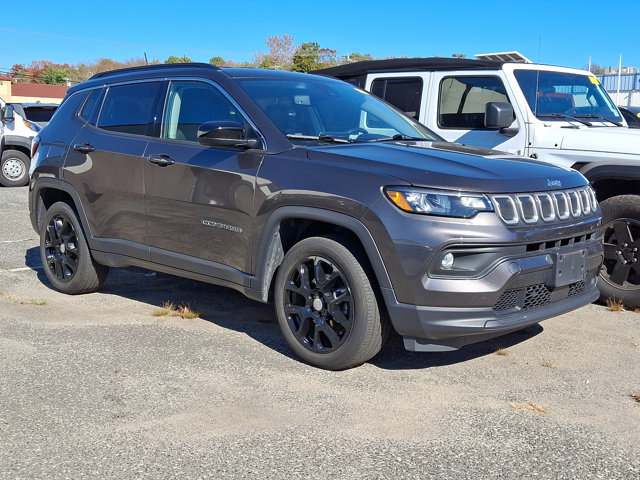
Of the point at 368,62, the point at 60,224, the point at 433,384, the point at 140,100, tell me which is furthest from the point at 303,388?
the point at 368,62

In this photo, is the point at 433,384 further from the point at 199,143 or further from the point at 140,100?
the point at 140,100

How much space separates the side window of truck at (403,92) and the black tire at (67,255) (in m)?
3.26

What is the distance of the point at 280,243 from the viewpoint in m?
4.56

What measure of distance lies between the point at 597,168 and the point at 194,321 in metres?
3.36

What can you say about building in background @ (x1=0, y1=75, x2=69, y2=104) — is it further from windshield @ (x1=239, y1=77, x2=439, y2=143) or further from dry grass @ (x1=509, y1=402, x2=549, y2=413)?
dry grass @ (x1=509, y1=402, x2=549, y2=413)

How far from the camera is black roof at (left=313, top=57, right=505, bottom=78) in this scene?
689 cm

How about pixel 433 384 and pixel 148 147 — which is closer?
pixel 433 384

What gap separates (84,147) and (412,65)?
332 cm

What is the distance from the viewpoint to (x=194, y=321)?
549 cm

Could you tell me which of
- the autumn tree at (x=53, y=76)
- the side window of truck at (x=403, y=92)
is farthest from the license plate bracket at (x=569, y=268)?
the autumn tree at (x=53, y=76)

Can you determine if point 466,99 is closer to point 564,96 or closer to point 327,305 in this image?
point 564,96

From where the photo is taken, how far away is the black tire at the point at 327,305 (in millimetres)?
4094

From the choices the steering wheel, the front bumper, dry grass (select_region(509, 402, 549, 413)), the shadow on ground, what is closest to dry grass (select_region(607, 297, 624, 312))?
the shadow on ground

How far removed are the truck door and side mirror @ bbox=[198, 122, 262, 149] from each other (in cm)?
283
